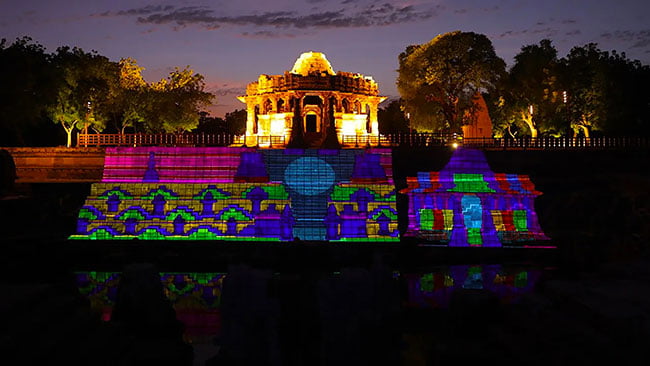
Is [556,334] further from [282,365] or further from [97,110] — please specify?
[97,110]

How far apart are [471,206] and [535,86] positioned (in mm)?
→ 22573

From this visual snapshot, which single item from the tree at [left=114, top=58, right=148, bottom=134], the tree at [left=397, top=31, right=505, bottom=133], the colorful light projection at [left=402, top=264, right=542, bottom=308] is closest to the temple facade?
the tree at [left=397, top=31, right=505, bottom=133]

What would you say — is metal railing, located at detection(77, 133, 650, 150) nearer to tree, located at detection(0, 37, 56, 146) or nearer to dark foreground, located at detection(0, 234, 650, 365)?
tree, located at detection(0, 37, 56, 146)

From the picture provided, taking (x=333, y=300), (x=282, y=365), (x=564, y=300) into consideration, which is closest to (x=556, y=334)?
(x=564, y=300)

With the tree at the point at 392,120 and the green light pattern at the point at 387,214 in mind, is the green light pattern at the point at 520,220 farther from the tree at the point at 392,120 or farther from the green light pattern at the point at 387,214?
the tree at the point at 392,120

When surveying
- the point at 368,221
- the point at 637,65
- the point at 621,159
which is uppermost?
the point at 637,65

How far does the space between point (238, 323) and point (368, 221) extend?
15.9m

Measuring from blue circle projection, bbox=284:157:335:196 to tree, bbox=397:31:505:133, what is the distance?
18794 millimetres

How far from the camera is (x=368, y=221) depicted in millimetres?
27000

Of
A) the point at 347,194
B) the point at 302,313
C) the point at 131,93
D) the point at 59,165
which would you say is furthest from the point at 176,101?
the point at 302,313

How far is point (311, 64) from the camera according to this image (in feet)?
154

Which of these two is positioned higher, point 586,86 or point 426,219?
point 586,86

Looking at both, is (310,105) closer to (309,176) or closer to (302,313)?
(309,176)

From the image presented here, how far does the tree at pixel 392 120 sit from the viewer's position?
7050 centimetres
